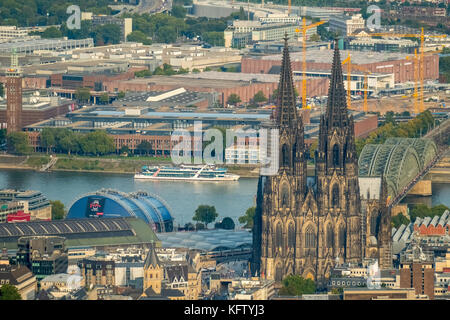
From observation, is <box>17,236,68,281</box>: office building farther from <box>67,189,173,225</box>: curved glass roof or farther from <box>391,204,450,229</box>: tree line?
<box>391,204,450,229</box>: tree line

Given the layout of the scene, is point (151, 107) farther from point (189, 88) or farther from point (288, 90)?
point (288, 90)

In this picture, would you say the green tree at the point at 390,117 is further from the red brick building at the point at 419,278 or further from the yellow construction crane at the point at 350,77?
the red brick building at the point at 419,278

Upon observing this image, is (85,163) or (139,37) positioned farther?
(139,37)

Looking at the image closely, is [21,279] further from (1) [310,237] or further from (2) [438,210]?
(2) [438,210]

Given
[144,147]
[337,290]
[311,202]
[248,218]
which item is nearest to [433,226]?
[248,218]

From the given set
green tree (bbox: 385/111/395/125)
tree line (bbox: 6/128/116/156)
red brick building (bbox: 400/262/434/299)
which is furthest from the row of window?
green tree (bbox: 385/111/395/125)

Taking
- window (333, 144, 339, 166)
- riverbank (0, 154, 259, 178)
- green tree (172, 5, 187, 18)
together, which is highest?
green tree (172, 5, 187, 18)
